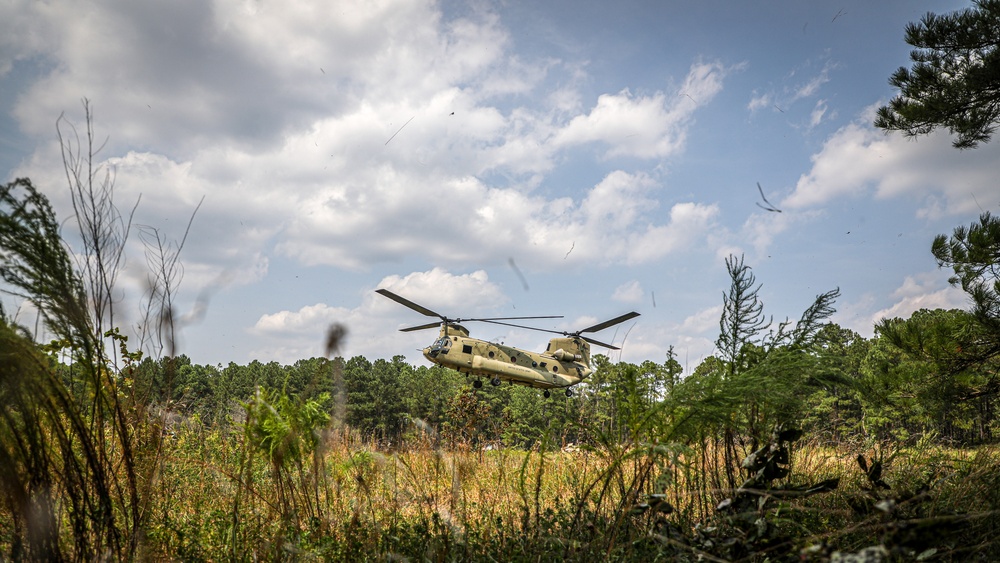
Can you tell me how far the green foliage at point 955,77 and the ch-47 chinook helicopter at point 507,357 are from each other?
898cm

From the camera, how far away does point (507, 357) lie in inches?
656

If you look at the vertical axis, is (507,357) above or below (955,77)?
below

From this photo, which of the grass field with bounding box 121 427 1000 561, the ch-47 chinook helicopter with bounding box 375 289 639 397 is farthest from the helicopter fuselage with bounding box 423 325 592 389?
the grass field with bounding box 121 427 1000 561

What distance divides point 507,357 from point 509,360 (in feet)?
0.36

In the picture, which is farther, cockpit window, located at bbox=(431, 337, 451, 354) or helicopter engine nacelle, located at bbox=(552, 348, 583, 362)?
helicopter engine nacelle, located at bbox=(552, 348, 583, 362)

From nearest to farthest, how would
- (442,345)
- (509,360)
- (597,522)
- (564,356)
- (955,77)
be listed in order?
(597,522) → (955,77) → (442,345) → (509,360) → (564,356)

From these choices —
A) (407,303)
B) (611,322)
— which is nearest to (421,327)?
(407,303)

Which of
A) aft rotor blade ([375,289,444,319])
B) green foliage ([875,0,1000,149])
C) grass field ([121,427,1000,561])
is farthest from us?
aft rotor blade ([375,289,444,319])

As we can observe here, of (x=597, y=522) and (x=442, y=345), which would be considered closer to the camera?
(x=597, y=522)

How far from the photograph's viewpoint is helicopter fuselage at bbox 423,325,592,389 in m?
15.7

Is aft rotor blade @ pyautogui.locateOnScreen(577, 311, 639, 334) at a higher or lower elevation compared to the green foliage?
lower

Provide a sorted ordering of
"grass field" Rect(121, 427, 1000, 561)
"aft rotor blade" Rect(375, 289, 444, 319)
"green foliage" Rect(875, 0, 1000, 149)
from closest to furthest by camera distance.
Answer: "grass field" Rect(121, 427, 1000, 561), "green foliage" Rect(875, 0, 1000, 149), "aft rotor blade" Rect(375, 289, 444, 319)

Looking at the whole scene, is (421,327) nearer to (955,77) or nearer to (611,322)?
(611,322)

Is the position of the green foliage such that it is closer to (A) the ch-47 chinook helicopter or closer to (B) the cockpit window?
(A) the ch-47 chinook helicopter
